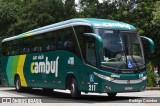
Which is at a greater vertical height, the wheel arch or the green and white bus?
the green and white bus

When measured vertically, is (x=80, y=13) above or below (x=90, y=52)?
above

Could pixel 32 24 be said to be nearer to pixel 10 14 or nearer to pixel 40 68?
pixel 10 14

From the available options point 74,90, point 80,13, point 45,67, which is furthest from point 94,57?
point 80,13

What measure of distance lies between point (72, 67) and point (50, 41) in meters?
3.03

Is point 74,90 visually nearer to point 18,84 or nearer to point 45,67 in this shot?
point 45,67

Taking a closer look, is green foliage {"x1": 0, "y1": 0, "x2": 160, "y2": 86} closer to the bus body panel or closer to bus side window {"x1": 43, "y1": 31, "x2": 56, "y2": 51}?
the bus body panel

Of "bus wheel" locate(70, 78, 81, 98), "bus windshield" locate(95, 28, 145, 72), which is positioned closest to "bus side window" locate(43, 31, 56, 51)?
"bus wheel" locate(70, 78, 81, 98)

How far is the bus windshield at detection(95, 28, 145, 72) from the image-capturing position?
1667 cm

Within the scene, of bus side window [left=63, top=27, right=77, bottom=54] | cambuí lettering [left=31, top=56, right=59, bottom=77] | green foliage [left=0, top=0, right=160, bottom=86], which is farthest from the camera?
green foliage [left=0, top=0, right=160, bottom=86]

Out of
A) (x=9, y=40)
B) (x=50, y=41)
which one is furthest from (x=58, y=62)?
(x=9, y=40)

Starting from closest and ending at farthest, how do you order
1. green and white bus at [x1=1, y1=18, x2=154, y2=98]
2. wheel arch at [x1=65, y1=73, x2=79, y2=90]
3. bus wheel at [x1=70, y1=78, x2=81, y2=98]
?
green and white bus at [x1=1, y1=18, x2=154, y2=98], bus wheel at [x1=70, y1=78, x2=81, y2=98], wheel arch at [x1=65, y1=73, x2=79, y2=90]

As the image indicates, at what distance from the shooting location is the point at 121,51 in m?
16.9

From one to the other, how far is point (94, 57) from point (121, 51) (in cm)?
113

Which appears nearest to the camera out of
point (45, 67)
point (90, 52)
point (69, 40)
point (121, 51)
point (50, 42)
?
point (121, 51)
